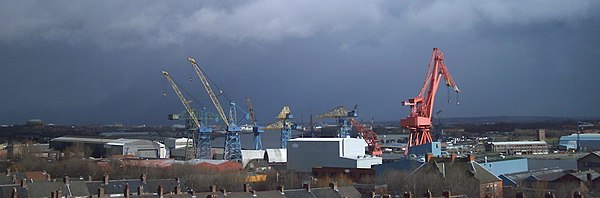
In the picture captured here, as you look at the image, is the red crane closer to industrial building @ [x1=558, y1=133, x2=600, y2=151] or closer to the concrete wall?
the concrete wall

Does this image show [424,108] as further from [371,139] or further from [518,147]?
[518,147]

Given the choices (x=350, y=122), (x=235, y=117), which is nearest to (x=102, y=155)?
(x=235, y=117)

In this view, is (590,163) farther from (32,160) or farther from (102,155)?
(102,155)

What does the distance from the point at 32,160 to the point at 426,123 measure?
40.3 metres

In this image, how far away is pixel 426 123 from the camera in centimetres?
6756

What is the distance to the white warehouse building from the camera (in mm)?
57594

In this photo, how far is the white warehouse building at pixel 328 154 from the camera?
5759 centimetres

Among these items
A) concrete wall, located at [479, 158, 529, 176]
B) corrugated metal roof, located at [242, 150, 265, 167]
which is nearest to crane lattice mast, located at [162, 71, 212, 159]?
corrugated metal roof, located at [242, 150, 265, 167]

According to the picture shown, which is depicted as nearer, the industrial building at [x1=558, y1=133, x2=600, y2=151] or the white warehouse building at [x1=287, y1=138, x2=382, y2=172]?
the white warehouse building at [x1=287, y1=138, x2=382, y2=172]

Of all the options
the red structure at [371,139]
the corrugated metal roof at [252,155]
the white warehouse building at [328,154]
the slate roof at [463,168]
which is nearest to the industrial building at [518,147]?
the red structure at [371,139]

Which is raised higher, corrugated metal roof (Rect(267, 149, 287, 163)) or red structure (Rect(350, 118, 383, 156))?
red structure (Rect(350, 118, 383, 156))

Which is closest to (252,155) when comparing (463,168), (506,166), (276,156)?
(276,156)

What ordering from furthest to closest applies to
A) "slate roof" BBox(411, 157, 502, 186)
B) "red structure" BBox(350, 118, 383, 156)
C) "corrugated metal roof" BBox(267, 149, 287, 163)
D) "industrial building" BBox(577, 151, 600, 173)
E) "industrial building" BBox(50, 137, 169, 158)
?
"industrial building" BBox(50, 137, 169, 158), "red structure" BBox(350, 118, 383, 156), "corrugated metal roof" BBox(267, 149, 287, 163), "industrial building" BBox(577, 151, 600, 173), "slate roof" BBox(411, 157, 502, 186)

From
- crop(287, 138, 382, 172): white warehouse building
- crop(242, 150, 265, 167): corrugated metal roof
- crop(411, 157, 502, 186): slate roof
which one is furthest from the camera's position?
crop(242, 150, 265, 167): corrugated metal roof
